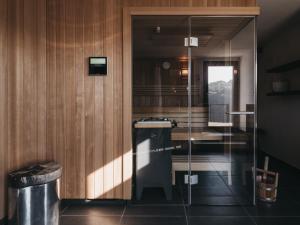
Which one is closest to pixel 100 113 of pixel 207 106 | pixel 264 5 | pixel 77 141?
pixel 77 141

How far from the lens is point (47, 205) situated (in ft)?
9.16

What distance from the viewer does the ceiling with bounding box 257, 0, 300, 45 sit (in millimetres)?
4453

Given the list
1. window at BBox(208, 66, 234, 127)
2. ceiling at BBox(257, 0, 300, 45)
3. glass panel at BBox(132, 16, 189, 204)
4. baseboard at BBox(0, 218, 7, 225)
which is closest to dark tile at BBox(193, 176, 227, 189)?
glass panel at BBox(132, 16, 189, 204)

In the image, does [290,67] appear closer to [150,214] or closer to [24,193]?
[150,214]

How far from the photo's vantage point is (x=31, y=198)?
271 centimetres

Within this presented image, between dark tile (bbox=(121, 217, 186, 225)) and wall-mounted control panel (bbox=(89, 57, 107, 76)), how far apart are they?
5.15 ft

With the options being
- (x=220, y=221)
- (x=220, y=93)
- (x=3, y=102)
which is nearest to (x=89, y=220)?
(x=220, y=221)

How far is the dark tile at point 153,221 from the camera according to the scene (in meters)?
3.03

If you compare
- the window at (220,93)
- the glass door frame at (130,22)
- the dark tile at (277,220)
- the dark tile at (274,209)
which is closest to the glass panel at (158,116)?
the glass door frame at (130,22)

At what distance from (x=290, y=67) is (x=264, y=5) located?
137 cm

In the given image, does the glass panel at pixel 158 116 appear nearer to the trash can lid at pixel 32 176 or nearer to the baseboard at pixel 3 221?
the trash can lid at pixel 32 176

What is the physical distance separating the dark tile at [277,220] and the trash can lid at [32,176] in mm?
1997

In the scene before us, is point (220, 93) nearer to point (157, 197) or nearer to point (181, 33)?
point (181, 33)

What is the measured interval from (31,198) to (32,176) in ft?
0.62
